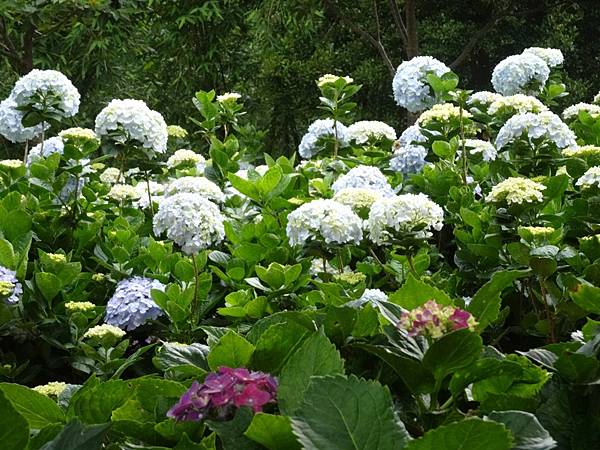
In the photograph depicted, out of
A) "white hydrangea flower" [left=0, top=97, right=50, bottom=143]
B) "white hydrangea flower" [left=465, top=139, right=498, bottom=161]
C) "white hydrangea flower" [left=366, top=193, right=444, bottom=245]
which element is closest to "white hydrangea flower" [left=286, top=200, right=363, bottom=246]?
"white hydrangea flower" [left=366, top=193, right=444, bottom=245]

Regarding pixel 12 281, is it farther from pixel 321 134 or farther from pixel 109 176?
pixel 321 134

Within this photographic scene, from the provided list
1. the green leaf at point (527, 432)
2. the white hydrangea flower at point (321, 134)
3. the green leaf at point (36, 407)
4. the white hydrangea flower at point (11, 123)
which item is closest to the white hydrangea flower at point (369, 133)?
the white hydrangea flower at point (321, 134)

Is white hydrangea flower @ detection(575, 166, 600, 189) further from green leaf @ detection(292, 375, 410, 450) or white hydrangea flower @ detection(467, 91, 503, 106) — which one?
green leaf @ detection(292, 375, 410, 450)

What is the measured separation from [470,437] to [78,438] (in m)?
0.29

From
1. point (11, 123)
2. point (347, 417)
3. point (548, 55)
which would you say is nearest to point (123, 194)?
point (11, 123)

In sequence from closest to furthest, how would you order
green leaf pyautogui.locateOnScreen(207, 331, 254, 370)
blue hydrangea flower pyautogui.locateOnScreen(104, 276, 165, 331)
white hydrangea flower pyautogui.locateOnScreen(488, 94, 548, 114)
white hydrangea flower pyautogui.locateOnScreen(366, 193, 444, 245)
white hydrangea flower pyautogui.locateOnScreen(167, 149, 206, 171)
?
green leaf pyautogui.locateOnScreen(207, 331, 254, 370)
white hydrangea flower pyautogui.locateOnScreen(366, 193, 444, 245)
blue hydrangea flower pyautogui.locateOnScreen(104, 276, 165, 331)
white hydrangea flower pyautogui.locateOnScreen(488, 94, 548, 114)
white hydrangea flower pyautogui.locateOnScreen(167, 149, 206, 171)

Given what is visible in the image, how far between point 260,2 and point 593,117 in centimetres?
→ 827

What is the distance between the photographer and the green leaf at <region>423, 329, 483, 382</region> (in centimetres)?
76

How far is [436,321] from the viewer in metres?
0.78

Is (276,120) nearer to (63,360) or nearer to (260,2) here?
(260,2)

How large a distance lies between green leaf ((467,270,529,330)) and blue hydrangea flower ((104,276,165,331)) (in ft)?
3.57

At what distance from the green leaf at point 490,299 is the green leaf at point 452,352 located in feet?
0.51

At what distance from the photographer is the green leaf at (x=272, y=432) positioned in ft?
2.27

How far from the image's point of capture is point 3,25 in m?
6.50
